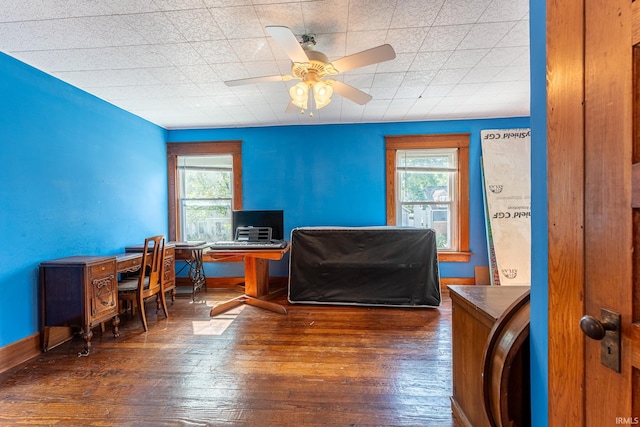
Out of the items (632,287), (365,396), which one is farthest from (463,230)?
(632,287)

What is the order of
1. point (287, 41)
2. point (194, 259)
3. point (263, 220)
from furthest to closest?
1. point (194, 259)
2. point (263, 220)
3. point (287, 41)

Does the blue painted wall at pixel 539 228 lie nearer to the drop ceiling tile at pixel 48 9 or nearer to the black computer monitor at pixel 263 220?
the drop ceiling tile at pixel 48 9

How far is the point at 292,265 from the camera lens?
3.54m

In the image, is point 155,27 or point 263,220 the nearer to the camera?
point 155,27

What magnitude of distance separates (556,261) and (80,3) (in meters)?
2.72

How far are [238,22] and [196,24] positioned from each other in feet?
0.98

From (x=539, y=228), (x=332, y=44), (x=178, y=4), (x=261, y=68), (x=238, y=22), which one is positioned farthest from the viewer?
(x=261, y=68)

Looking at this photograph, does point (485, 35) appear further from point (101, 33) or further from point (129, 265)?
point (129, 265)

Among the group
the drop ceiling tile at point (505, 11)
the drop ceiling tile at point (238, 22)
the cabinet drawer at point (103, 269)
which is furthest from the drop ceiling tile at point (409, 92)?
the cabinet drawer at point (103, 269)

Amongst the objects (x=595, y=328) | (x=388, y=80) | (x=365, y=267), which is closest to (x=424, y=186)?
(x=365, y=267)

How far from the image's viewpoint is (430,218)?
416cm

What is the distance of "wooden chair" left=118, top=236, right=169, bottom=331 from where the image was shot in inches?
108

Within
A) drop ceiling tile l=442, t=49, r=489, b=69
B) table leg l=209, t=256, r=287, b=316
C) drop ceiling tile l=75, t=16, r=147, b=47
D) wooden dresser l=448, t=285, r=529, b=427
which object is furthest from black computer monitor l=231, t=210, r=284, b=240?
drop ceiling tile l=442, t=49, r=489, b=69

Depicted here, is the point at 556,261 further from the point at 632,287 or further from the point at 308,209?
the point at 308,209
